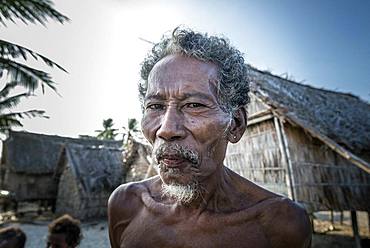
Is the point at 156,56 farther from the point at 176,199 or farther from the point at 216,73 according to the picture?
the point at 176,199

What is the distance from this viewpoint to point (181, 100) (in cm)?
112

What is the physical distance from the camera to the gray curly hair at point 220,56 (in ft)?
3.94

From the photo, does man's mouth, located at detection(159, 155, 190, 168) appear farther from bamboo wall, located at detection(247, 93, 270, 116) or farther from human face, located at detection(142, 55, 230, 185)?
bamboo wall, located at detection(247, 93, 270, 116)

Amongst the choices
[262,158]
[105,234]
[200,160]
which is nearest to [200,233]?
[200,160]

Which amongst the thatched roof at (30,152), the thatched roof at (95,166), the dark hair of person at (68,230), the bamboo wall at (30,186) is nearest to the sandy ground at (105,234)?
the thatched roof at (95,166)

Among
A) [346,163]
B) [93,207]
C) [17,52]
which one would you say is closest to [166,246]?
[17,52]

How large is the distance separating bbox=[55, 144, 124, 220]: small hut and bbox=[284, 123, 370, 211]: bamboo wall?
1204 centimetres

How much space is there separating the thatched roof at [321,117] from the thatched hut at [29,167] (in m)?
14.6

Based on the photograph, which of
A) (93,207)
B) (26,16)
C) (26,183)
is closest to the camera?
(26,16)

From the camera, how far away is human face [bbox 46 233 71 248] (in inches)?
146

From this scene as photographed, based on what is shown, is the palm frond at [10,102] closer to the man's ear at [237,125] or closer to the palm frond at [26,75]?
the palm frond at [26,75]

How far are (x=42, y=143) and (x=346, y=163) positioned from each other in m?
21.2

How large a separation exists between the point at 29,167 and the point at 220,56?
21.7 m

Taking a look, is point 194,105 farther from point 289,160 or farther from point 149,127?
point 289,160
